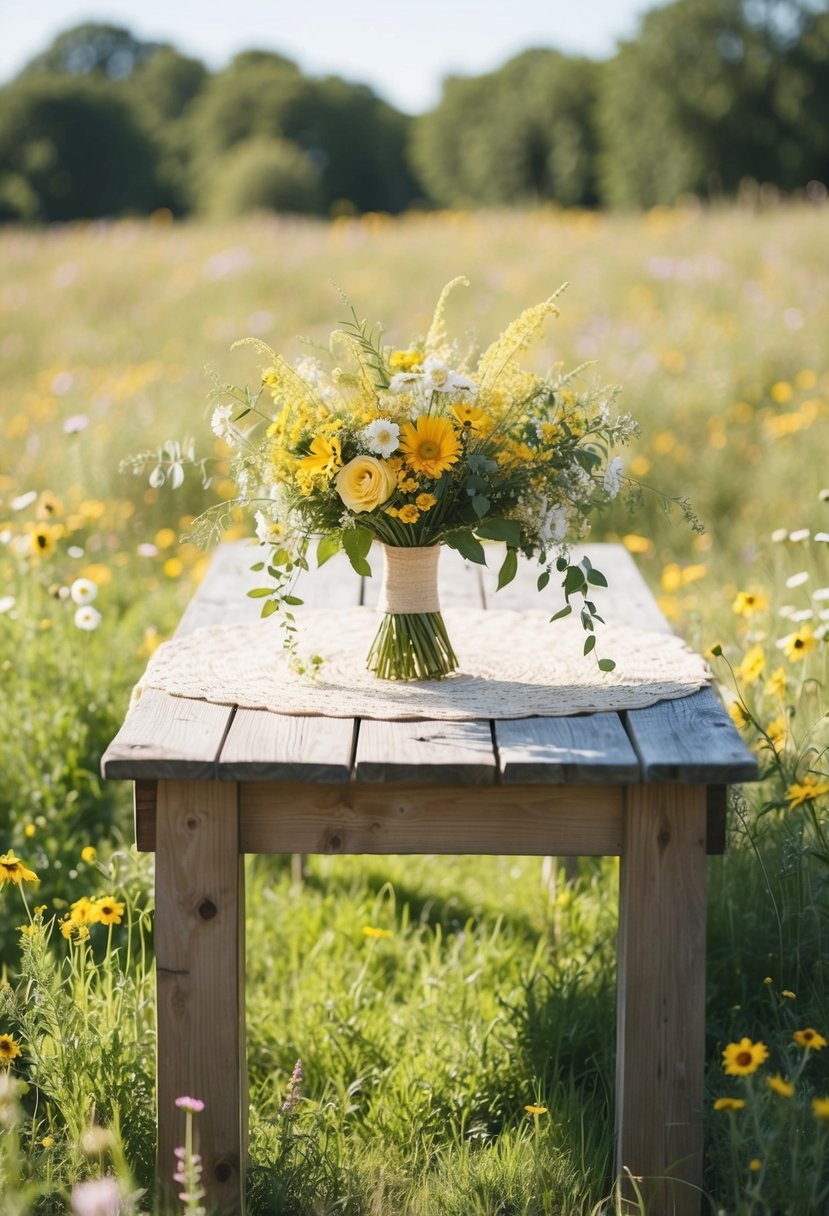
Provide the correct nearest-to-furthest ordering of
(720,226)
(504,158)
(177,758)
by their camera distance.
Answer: (177,758) → (720,226) → (504,158)

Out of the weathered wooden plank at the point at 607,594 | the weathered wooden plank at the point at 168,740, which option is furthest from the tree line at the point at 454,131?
the weathered wooden plank at the point at 168,740

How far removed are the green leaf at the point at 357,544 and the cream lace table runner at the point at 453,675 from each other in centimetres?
22

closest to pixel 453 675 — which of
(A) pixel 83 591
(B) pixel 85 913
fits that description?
(B) pixel 85 913

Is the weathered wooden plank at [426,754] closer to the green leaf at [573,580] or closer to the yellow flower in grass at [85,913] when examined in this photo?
the green leaf at [573,580]

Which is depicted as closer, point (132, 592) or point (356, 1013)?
point (356, 1013)

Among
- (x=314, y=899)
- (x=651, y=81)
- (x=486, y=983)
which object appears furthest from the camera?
(x=651, y=81)

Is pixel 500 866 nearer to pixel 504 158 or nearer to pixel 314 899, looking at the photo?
pixel 314 899

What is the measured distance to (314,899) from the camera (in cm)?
313

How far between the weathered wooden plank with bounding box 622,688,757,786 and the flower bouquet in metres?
0.14

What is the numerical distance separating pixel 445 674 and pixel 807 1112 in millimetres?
908

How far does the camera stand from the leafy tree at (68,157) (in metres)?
37.7

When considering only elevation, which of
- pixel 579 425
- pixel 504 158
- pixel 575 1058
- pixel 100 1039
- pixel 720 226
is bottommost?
pixel 575 1058

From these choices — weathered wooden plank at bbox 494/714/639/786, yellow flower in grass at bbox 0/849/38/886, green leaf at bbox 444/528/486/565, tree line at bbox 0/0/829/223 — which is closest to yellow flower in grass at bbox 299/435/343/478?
green leaf at bbox 444/528/486/565

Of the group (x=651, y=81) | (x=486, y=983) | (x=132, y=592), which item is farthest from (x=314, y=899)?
(x=651, y=81)
